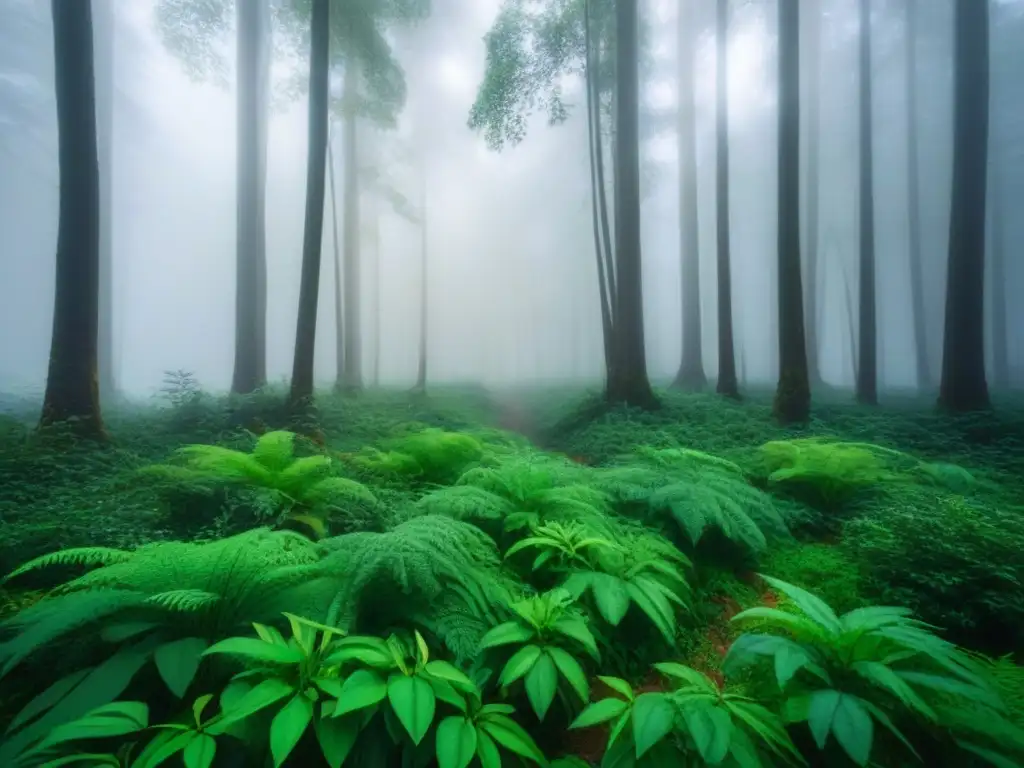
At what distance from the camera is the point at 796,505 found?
451 cm

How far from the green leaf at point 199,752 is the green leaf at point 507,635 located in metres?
1.04

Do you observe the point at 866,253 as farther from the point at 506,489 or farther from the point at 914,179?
the point at 506,489

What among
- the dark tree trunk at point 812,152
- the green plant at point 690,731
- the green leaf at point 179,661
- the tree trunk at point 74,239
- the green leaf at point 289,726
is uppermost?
the dark tree trunk at point 812,152

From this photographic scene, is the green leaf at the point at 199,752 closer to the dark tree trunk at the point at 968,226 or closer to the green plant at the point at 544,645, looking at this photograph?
the green plant at the point at 544,645

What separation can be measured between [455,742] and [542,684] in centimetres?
44

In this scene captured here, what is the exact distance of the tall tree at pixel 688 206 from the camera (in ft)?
51.7

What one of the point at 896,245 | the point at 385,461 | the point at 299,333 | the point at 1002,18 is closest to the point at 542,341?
the point at 896,245

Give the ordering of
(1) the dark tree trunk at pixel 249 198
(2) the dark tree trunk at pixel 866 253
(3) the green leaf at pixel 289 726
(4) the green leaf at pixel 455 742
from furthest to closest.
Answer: (2) the dark tree trunk at pixel 866 253
(1) the dark tree trunk at pixel 249 198
(4) the green leaf at pixel 455 742
(3) the green leaf at pixel 289 726

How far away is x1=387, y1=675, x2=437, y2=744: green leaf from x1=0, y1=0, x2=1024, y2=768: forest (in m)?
0.01

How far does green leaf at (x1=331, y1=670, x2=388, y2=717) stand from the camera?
5.12ft

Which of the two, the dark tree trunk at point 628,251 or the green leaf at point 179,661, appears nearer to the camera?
the green leaf at point 179,661

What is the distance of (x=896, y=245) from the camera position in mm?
39125

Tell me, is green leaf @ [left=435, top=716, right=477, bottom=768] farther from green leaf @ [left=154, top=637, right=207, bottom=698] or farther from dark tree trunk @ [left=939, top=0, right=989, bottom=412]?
dark tree trunk @ [left=939, top=0, right=989, bottom=412]

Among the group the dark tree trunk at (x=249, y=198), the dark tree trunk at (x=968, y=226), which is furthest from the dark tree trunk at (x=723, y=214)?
the dark tree trunk at (x=249, y=198)
